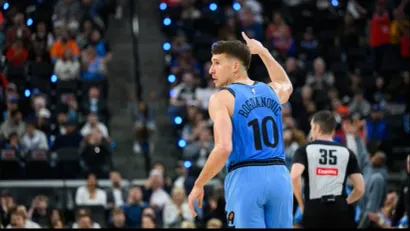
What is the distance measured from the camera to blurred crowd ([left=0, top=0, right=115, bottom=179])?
15641 mm

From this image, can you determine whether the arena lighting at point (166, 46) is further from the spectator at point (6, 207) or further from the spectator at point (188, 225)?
the spectator at point (188, 225)

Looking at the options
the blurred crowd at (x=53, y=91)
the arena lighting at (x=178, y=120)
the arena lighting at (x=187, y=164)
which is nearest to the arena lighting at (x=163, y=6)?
the blurred crowd at (x=53, y=91)

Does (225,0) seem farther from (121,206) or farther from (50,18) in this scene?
(121,206)

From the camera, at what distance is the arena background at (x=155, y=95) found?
14.5 metres

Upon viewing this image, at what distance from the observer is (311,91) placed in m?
17.3

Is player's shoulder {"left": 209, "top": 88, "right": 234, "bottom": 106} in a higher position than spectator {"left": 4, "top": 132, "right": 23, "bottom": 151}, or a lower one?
lower

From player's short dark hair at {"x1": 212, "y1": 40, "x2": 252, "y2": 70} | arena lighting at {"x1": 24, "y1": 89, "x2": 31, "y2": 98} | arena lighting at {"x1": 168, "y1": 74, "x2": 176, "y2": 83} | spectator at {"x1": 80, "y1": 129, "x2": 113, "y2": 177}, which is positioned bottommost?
spectator at {"x1": 80, "y1": 129, "x2": 113, "y2": 177}

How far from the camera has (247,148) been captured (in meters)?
6.48

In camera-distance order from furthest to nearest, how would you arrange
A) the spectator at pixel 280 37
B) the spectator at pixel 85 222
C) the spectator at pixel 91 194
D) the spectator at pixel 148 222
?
the spectator at pixel 280 37 → the spectator at pixel 91 194 → the spectator at pixel 148 222 → the spectator at pixel 85 222

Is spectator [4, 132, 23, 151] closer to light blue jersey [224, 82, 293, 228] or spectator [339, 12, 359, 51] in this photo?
spectator [339, 12, 359, 51]

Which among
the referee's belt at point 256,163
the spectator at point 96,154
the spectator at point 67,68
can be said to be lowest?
the referee's belt at point 256,163

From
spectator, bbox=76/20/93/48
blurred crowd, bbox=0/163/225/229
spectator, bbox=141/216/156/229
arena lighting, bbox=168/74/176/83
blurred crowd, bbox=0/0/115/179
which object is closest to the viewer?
spectator, bbox=141/216/156/229

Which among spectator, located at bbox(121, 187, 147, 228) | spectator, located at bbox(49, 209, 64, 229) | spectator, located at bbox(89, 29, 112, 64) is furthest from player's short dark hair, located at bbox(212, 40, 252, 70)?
spectator, located at bbox(89, 29, 112, 64)

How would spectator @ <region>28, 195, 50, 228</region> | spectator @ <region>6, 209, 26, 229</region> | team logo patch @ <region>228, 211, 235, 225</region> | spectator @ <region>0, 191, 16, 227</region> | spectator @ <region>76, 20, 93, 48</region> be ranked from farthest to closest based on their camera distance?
spectator @ <region>76, 20, 93, 48</region> < spectator @ <region>28, 195, 50, 228</region> < spectator @ <region>0, 191, 16, 227</region> < spectator @ <region>6, 209, 26, 229</region> < team logo patch @ <region>228, 211, 235, 225</region>
